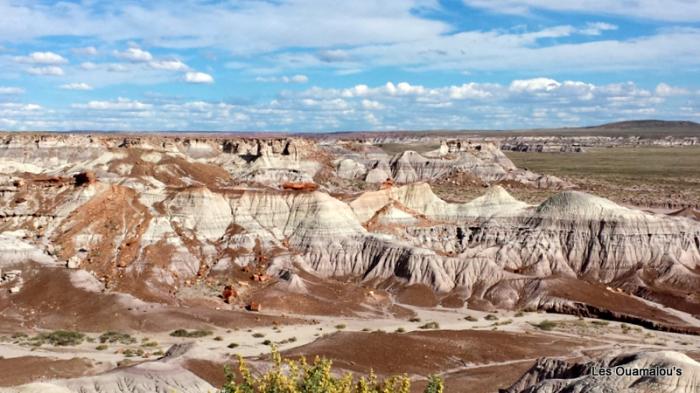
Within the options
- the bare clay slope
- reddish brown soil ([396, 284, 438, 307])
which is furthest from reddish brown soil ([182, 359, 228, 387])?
reddish brown soil ([396, 284, 438, 307])

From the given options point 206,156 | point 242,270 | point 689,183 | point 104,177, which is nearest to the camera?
point 242,270

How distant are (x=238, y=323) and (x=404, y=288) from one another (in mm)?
17070

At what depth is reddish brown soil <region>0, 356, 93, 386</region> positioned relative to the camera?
36.1 m

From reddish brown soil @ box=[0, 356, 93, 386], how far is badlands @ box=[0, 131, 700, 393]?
0.62 feet

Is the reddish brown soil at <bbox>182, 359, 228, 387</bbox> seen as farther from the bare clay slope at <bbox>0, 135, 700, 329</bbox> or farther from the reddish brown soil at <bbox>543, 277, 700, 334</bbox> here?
the reddish brown soil at <bbox>543, 277, 700, 334</bbox>

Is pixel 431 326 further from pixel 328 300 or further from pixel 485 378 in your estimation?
pixel 485 378

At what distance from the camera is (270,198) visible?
71.1m

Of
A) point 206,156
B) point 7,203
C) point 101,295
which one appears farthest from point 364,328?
point 206,156

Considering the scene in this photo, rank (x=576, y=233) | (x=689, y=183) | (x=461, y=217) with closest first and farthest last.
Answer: (x=576, y=233), (x=461, y=217), (x=689, y=183)

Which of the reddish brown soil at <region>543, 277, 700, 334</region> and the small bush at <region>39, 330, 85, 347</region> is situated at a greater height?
the reddish brown soil at <region>543, 277, 700, 334</region>

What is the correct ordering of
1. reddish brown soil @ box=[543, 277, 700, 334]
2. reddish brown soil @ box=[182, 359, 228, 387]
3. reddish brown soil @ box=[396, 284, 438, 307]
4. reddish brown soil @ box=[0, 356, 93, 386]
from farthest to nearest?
reddish brown soil @ box=[396, 284, 438, 307] → reddish brown soil @ box=[543, 277, 700, 334] → reddish brown soil @ box=[0, 356, 93, 386] → reddish brown soil @ box=[182, 359, 228, 387]

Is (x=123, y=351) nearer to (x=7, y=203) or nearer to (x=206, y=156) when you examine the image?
(x=7, y=203)

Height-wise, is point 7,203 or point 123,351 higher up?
point 7,203

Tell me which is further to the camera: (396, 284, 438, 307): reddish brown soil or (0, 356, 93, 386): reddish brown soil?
(396, 284, 438, 307): reddish brown soil
